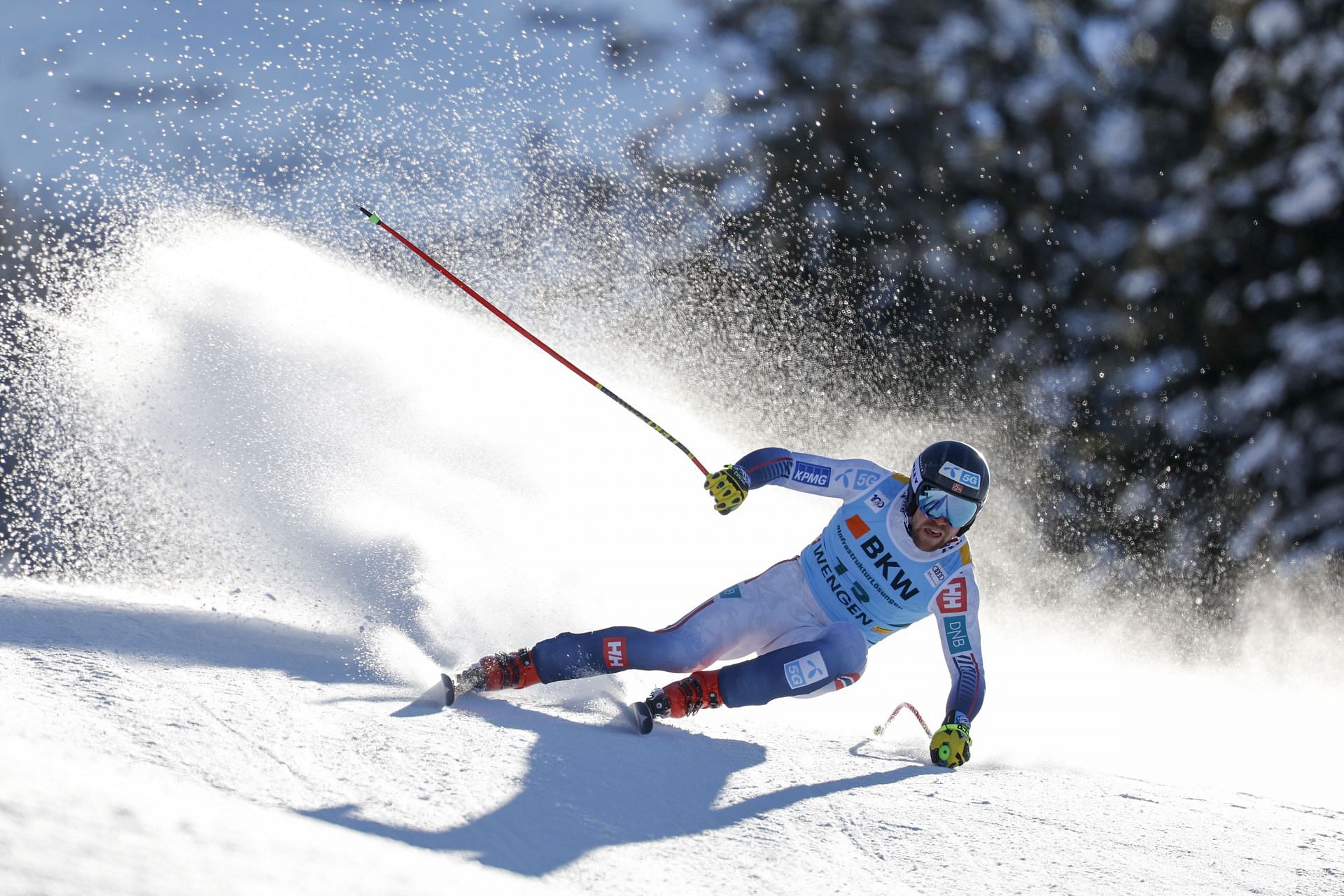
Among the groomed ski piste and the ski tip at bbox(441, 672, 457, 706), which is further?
the ski tip at bbox(441, 672, 457, 706)

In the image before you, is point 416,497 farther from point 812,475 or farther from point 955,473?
point 955,473

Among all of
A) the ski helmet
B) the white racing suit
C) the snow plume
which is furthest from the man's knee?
the snow plume

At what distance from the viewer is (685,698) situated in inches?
127

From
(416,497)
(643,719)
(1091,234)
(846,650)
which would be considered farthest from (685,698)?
(1091,234)

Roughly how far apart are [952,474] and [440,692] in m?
1.63

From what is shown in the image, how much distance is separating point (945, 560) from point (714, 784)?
1194 millimetres

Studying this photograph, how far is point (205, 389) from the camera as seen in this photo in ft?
18.3

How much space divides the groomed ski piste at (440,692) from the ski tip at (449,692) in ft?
0.16

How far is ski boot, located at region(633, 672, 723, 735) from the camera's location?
3.23m

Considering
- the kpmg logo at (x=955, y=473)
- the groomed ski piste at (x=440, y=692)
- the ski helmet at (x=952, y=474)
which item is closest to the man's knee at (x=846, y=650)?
the groomed ski piste at (x=440, y=692)

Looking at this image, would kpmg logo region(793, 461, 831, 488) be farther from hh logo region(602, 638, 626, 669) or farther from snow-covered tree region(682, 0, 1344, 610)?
snow-covered tree region(682, 0, 1344, 610)

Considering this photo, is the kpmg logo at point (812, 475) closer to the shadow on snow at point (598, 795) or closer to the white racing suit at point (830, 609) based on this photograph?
the white racing suit at point (830, 609)

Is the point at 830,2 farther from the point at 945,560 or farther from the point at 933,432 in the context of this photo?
the point at 945,560

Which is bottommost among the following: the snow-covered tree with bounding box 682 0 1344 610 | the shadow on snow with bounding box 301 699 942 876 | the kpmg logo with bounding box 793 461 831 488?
the shadow on snow with bounding box 301 699 942 876
